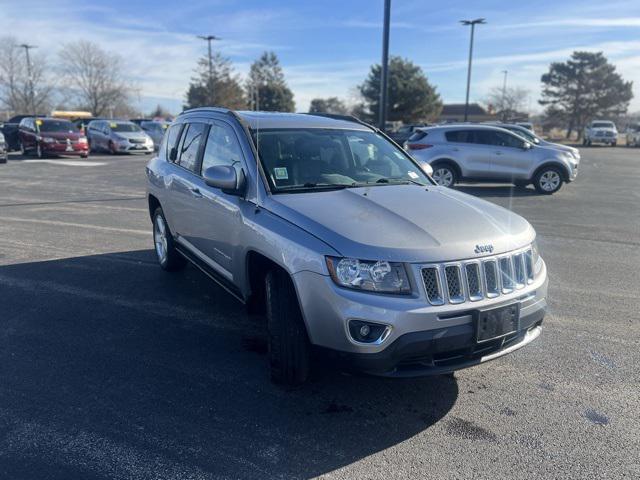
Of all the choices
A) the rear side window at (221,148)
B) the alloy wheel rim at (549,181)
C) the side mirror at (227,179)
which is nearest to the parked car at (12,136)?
the alloy wheel rim at (549,181)

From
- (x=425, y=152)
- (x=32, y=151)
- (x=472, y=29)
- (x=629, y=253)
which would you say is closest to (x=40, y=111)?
(x=32, y=151)

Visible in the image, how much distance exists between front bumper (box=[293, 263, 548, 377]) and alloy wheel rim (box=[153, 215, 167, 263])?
3.47 meters

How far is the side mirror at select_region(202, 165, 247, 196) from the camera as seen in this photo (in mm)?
3887

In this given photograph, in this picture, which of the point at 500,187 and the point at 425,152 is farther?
A: the point at 500,187

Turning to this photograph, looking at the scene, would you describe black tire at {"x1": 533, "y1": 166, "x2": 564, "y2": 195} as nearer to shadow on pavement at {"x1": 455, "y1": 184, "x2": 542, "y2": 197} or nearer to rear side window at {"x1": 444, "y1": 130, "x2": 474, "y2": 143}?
shadow on pavement at {"x1": 455, "y1": 184, "x2": 542, "y2": 197}

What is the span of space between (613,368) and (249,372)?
9.07ft

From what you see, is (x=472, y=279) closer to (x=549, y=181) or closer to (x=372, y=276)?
(x=372, y=276)

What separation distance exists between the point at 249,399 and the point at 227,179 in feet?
5.17

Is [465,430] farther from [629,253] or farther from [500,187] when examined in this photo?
[500,187]

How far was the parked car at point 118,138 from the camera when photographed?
26359 millimetres

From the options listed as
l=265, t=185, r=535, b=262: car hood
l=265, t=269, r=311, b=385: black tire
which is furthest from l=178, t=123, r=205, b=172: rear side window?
l=265, t=269, r=311, b=385: black tire

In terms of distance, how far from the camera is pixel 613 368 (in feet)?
13.1

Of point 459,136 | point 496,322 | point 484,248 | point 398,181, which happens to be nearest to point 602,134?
point 459,136

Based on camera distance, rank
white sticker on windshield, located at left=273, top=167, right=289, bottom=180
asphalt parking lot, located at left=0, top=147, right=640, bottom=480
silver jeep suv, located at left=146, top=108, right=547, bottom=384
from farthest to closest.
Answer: white sticker on windshield, located at left=273, top=167, right=289, bottom=180, silver jeep suv, located at left=146, top=108, right=547, bottom=384, asphalt parking lot, located at left=0, top=147, right=640, bottom=480
